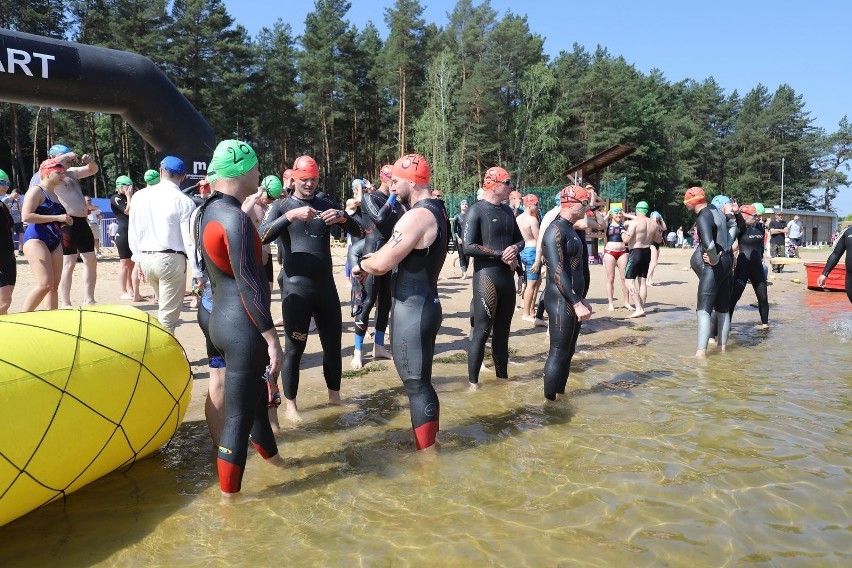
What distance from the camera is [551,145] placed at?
1779 inches

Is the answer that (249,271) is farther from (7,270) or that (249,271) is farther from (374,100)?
(374,100)

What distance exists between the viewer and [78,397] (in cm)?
299

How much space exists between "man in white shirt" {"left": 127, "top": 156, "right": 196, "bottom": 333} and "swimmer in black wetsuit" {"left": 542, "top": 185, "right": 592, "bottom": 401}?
3262 millimetres

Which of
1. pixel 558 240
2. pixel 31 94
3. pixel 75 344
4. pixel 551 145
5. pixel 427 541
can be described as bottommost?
pixel 427 541

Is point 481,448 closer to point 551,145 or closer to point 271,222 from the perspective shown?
point 271,222

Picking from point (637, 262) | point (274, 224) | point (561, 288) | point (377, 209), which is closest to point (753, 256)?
point (637, 262)

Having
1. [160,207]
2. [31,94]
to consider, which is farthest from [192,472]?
[31,94]

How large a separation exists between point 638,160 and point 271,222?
55.2 meters

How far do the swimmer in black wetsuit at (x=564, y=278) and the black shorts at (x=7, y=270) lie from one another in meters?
4.90

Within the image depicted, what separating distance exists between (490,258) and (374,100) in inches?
1796

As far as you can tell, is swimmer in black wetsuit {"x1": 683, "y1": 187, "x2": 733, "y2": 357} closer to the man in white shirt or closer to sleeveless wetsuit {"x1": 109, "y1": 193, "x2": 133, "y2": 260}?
the man in white shirt

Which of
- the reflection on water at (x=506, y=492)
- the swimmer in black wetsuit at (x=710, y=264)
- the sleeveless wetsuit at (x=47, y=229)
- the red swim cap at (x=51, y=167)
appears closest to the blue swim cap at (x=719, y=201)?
the swimmer in black wetsuit at (x=710, y=264)

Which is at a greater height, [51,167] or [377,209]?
[51,167]

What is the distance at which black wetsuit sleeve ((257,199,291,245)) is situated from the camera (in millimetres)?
4199
